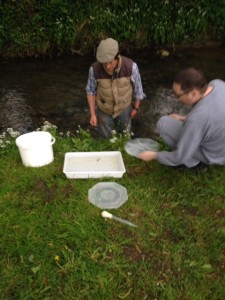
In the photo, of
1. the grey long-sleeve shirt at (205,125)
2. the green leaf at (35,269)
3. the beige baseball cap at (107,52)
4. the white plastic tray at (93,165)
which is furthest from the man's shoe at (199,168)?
the green leaf at (35,269)

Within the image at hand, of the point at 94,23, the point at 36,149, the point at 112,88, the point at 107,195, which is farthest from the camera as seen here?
the point at 94,23

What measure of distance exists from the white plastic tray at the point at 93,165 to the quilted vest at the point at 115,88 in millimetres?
914

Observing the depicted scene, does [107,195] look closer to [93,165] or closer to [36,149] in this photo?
[93,165]

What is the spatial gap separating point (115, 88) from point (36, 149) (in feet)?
4.44

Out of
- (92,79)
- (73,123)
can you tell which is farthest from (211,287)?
(73,123)

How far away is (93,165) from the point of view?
3.65 meters

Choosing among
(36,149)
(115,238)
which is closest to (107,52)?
(36,149)

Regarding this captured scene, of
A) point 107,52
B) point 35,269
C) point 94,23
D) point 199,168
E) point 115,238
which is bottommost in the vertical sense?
point 35,269

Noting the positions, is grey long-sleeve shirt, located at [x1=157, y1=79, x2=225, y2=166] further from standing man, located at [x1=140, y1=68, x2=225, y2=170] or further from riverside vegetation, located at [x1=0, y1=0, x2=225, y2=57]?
riverside vegetation, located at [x1=0, y1=0, x2=225, y2=57]

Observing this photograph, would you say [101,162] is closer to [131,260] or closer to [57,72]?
[131,260]

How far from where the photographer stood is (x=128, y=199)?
10.6ft

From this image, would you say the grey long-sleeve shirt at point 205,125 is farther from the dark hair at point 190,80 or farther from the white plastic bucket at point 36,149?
the white plastic bucket at point 36,149

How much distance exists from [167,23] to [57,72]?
341 cm

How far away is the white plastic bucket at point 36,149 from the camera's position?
348 cm
